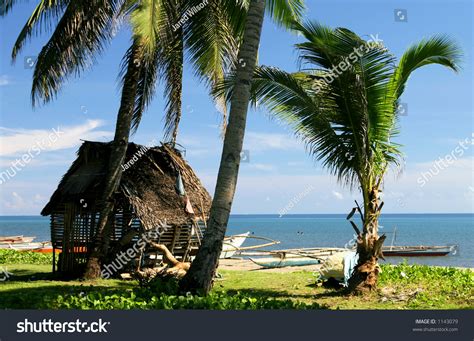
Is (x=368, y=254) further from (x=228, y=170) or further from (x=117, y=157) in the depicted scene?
(x=117, y=157)

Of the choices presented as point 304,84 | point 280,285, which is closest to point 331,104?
point 304,84

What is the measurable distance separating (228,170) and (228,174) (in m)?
0.07

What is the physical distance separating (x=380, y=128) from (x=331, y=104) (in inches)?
52.1

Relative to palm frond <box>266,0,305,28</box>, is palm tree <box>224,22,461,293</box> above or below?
below

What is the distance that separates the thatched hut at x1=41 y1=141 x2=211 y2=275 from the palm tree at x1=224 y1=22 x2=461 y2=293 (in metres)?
4.17

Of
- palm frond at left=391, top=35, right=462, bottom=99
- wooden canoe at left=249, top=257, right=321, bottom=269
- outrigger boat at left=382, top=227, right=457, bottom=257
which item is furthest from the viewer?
outrigger boat at left=382, top=227, right=457, bottom=257

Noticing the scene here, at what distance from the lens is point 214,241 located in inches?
366

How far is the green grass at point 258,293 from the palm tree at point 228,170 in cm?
52

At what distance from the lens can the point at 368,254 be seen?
12.4 meters

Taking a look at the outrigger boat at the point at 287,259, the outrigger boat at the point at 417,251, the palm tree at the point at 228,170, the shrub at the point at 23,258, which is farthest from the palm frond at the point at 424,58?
the outrigger boat at the point at 417,251

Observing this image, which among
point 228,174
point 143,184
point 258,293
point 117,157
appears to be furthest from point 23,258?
point 228,174

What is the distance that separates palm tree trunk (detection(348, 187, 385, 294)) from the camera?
485 inches

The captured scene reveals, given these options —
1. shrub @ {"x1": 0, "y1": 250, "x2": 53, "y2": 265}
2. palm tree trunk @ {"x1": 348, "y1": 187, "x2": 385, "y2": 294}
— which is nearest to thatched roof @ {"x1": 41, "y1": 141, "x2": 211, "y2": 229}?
shrub @ {"x1": 0, "y1": 250, "x2": 53, "y2": 265}

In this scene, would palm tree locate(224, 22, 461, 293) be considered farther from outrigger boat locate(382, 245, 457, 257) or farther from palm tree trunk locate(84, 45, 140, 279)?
outrigger boat locate(382, 245, 457, 257)
